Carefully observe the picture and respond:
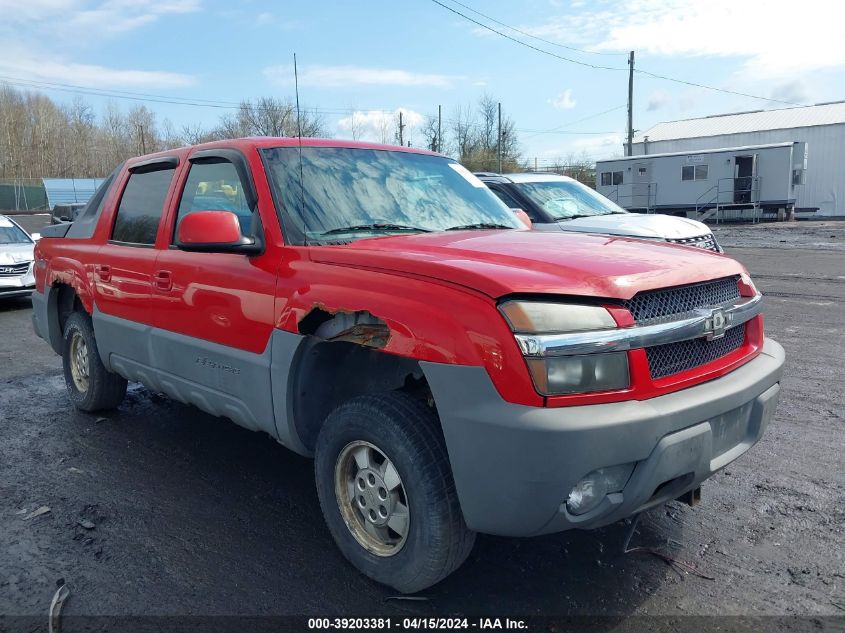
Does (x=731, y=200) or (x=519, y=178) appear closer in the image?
(x=519, y=178)

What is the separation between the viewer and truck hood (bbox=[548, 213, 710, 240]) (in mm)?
8145

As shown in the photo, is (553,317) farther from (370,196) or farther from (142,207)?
(142,207)

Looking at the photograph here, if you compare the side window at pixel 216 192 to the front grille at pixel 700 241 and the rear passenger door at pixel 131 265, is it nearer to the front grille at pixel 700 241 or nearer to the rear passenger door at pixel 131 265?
the rear passenger door at pixel 131 265

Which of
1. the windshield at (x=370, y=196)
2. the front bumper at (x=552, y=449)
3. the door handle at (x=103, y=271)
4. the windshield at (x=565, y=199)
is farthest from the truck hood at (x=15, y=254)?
the front bumper at (x=552, y=449)

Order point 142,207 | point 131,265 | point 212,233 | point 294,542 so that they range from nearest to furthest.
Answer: point 212,233
point 294,542
point 131,265
point 142,207

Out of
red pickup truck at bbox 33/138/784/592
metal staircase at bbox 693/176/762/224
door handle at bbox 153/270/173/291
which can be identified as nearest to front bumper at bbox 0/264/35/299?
red pickup truck at bbox 33/138/784/592

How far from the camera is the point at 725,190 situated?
29.2m

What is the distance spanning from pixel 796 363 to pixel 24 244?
11.9 meters

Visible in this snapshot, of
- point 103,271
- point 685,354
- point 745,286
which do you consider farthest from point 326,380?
point 103,271

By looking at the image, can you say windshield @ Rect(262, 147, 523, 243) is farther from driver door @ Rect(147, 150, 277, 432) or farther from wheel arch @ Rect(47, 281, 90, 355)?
wheel arch @ Rect(47, 281, 90, 355)

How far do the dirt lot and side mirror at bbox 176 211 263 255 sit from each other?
4.66 ft

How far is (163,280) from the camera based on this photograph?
4020mm

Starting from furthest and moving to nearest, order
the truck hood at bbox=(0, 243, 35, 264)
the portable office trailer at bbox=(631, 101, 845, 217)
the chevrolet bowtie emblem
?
1. the portable office trailer at bbox=(631, 101, 845, 217)
2. the truck hood at bbox=(0, 243, 35, 264)
3. the chevrolet bowtie emblem

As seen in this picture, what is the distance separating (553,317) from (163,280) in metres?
2.57
